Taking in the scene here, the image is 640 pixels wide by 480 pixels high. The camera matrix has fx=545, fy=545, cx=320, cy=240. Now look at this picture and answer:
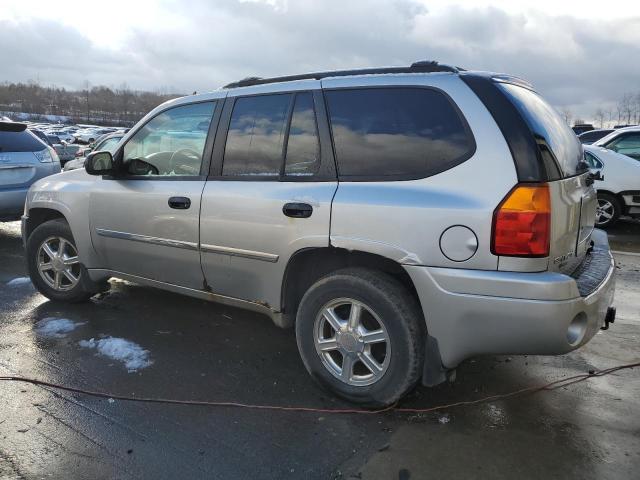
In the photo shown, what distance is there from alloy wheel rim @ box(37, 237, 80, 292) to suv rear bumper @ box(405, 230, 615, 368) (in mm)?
3378

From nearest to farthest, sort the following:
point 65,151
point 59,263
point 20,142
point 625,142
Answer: point 59,263
point 20,142
point 625,142
point 65,151

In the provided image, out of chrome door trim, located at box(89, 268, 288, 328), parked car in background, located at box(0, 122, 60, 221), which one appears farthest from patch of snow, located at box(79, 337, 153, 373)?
parked car in background, located at box(0, 122, 60, 221)

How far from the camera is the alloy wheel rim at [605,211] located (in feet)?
31.6

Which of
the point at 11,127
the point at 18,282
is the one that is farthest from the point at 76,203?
the point at 11,127

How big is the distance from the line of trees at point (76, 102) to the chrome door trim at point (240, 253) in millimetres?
114094

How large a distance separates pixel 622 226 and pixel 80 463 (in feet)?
33.8

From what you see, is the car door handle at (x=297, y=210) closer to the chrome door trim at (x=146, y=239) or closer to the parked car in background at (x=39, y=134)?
the chrome door trim at (x=146, y=239)

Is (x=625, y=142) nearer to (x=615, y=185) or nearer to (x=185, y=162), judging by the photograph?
(x=615, y=185)

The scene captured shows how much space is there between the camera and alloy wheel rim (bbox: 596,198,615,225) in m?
9.63

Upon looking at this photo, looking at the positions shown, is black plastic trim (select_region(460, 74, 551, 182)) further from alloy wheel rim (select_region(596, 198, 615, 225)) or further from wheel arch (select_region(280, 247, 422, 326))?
alloy wheel rim (select_region(596, 198, 615, 225))

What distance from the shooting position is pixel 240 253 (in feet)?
11.8

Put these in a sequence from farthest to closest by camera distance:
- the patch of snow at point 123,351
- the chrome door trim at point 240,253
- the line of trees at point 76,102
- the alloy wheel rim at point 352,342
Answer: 1. the line of trees at point 76,102
2. the patch of snow at point 123,351
3. the chrome door trim at point 240,253
4. the alloy wheel rim at point 352,342

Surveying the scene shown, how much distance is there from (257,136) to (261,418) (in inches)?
70.6

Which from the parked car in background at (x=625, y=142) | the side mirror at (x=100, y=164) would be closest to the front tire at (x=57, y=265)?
the side mirror at (x=100, y=164)
